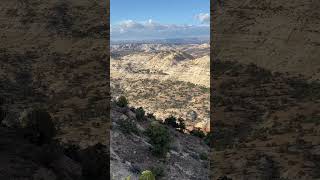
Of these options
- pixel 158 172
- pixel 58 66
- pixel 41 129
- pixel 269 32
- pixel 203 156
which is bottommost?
pixel 203 156

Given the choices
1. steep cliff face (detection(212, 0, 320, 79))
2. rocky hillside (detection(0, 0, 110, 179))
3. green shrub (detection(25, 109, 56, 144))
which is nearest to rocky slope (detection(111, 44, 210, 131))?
steep cliff face (detection(212, 0, 320, 79))

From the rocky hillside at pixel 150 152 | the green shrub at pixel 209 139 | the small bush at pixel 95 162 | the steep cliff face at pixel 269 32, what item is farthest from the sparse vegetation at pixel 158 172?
the steep cliff face at pixel 269 32

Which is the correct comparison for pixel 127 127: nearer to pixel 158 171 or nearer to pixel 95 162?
pixel 158 171

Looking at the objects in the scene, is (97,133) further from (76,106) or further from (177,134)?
(177,134)

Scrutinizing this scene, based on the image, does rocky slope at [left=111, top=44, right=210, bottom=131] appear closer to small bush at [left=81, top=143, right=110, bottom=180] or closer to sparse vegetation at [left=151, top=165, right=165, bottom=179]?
sparse vegetation at [left=151, top=165, right=165, bottom=179]

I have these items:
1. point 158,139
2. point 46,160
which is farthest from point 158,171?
point 46,160

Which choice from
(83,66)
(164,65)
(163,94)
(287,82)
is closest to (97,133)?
(83,66)
